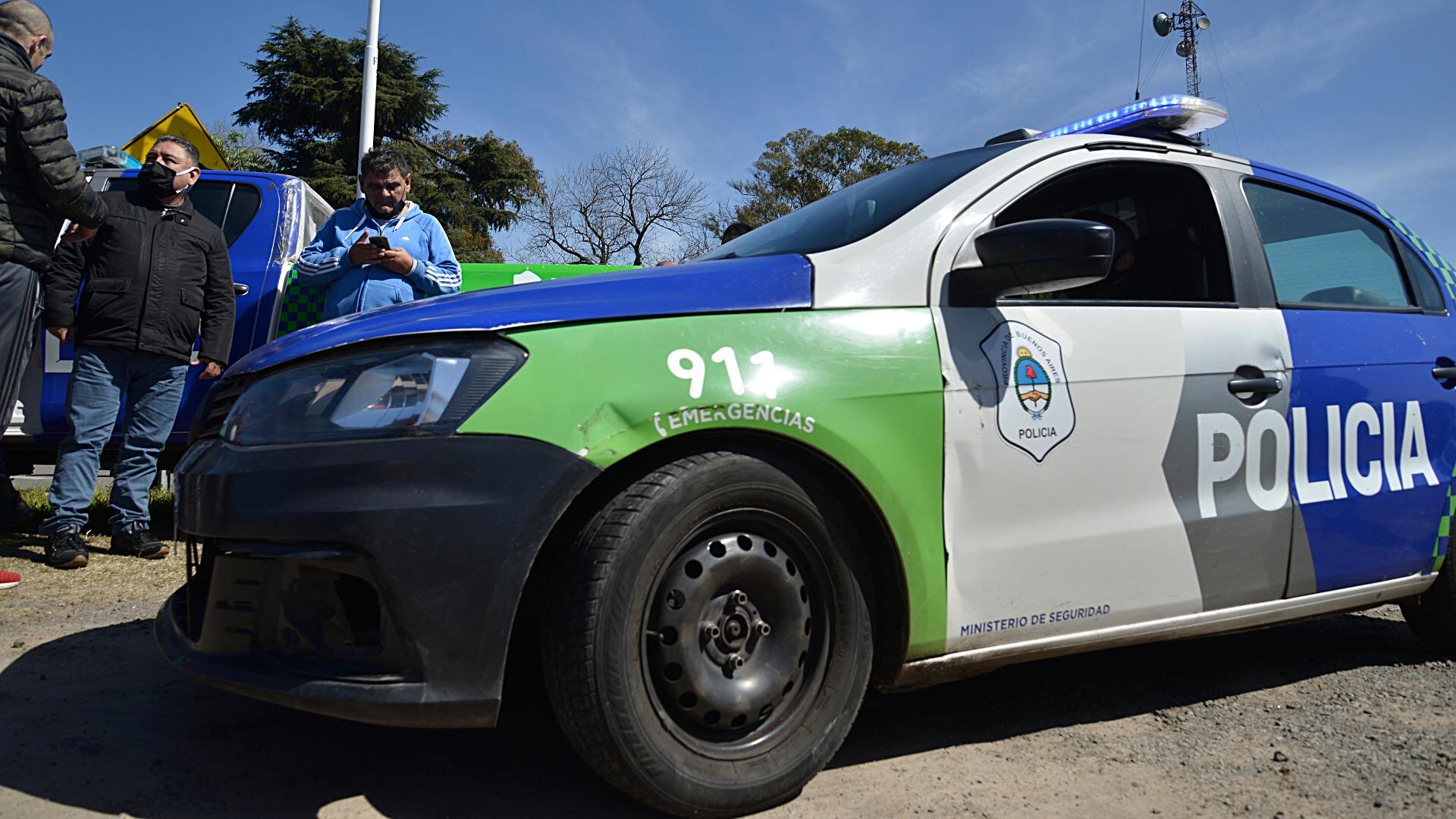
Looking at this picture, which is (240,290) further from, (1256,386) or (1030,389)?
(1256,386)

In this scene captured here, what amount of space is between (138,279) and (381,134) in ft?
98.0

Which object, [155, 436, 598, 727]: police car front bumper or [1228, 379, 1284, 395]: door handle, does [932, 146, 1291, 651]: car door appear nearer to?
[1228, 379, 1284, 395]: door handle

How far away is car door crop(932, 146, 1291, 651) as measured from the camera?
86.1 inches

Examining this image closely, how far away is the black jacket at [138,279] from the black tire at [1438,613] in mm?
4703

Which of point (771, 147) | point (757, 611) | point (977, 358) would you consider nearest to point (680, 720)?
point (757, 611)

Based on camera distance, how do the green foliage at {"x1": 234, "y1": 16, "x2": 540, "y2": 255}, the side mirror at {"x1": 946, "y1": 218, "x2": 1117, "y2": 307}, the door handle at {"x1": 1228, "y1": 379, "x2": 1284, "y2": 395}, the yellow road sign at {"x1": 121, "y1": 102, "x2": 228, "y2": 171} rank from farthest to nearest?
the green foliage at {"x1": 234, "y1": 16, "x2": 540, "y2": 255}, the yellow road sign at {"x1": 121, "y1": 102, "x2": 228, "y2": 171}, the door handle at {"x1": 1228, "y1": 379, "x2": 1284, "y2": 395}, the side mirror at {"x1": 946, "y1": 218, "x2": 1117, "y2": 307}

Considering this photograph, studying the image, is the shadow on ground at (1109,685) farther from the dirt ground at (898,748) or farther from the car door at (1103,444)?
the car door at (1103,444)

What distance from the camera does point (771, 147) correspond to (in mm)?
38094

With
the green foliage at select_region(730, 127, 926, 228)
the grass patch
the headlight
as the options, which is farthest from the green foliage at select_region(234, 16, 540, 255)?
the headlight

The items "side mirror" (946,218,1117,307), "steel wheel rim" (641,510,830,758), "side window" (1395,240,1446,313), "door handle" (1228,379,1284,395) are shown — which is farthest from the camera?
"side window" (1395,240,1446,313)

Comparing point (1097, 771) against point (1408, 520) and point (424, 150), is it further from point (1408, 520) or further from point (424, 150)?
point (424, 150)

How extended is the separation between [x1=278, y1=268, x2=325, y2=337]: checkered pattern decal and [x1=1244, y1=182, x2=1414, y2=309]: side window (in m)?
3.98

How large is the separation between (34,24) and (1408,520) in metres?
5.02

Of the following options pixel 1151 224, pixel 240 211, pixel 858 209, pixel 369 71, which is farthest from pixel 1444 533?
pixel 369 71
